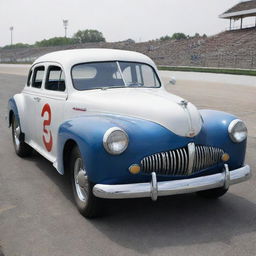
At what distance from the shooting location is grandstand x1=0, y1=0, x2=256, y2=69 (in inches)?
1545

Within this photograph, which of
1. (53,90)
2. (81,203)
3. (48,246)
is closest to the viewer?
(48,246)

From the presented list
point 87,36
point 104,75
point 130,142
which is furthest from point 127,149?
point 87,36

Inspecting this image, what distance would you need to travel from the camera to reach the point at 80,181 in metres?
3.95

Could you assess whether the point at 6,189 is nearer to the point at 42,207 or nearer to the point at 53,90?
the point at 42,207

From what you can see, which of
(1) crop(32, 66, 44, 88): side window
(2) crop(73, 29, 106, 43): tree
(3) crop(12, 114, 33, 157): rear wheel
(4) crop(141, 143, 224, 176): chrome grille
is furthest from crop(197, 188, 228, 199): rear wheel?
(2) crop(73, 29, 106, 43): tree

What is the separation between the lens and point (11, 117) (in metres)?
7.00

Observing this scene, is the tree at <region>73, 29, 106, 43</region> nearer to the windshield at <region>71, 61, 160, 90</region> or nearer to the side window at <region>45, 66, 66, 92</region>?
the side window at <region>45, 66, 66, 92</region>

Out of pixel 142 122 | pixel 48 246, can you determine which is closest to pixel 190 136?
pixel 142 122

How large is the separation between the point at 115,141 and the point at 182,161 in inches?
27.0

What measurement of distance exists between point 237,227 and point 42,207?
82.2 inches

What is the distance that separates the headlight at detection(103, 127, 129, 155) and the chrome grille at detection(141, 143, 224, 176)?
0.24 metres

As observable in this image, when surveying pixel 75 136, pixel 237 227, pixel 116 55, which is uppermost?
pixel 116 55

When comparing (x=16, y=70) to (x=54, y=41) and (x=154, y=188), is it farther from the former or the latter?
(x=54, y=41)

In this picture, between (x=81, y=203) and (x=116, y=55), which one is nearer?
(x=81, y=203)
